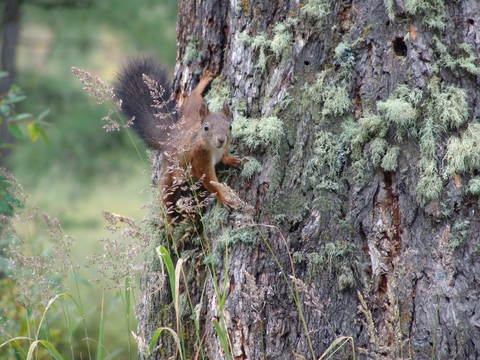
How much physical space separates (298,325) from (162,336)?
2.01 ft

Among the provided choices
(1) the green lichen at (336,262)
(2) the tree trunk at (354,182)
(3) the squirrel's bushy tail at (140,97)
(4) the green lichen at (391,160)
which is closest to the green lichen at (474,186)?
(2) the tree trunk at (354,182)

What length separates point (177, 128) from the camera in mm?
1810

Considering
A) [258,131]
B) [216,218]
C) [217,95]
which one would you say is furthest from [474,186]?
[217,95]

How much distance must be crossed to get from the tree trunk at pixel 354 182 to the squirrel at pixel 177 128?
183 millimetres

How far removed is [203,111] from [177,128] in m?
0.17

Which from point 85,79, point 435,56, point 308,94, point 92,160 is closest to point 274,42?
point 308,94

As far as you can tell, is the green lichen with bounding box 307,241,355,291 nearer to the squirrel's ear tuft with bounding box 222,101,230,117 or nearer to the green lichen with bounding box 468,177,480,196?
the green lichen with bounding box 468,177,480,196

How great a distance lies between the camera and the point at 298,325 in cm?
153

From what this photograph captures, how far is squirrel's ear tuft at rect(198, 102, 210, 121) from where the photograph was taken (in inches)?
75.4

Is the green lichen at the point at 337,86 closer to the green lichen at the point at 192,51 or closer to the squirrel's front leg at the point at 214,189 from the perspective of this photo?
the squirrel's front leg at the point at 214,189

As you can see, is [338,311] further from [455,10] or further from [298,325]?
[455,10]

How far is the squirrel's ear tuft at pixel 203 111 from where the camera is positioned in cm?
192

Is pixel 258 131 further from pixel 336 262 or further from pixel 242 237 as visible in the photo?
pixel 336 262

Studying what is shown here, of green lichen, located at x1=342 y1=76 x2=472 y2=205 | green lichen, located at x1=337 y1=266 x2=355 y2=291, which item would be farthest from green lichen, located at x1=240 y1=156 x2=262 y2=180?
green lichen, located at x1=337 y1=266 x2=355 y2=291
